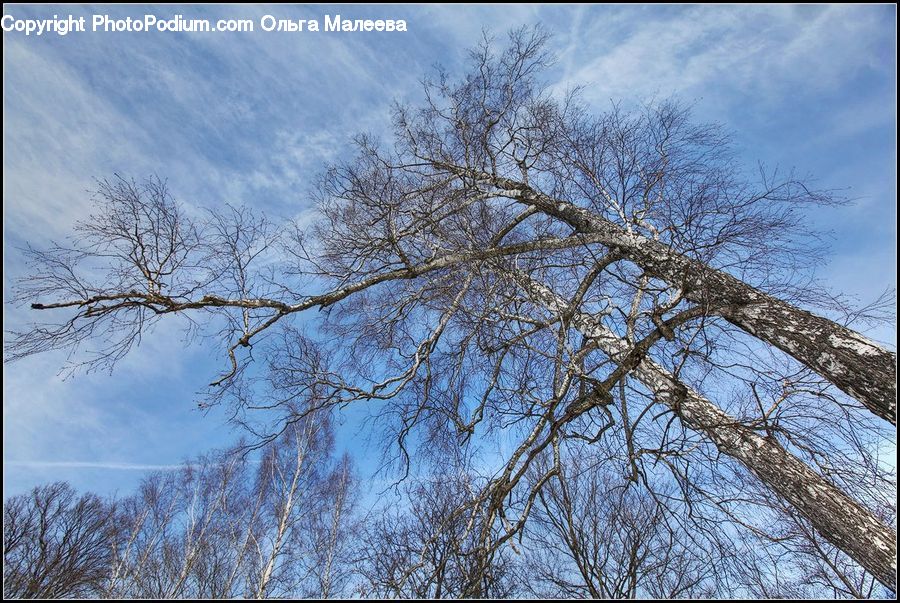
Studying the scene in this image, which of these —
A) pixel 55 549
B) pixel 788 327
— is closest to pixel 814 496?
pixel 788 327

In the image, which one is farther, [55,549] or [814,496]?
[55,549]

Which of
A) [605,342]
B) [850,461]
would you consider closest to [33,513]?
[605,342]

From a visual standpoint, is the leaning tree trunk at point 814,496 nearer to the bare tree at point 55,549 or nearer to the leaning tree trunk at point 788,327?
the leaning tree trunk at point 788,327

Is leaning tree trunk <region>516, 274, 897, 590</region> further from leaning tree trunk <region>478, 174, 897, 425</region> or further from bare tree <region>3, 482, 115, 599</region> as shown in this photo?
bare tree <region>3, 482, 115, 599</region>

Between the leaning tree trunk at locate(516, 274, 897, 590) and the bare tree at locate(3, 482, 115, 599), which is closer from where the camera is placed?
the leaning tree trunk at locate(516, 274, 897, 590)

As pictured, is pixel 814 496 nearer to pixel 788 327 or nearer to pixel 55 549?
pixel 788 327

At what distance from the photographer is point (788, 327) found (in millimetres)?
3418

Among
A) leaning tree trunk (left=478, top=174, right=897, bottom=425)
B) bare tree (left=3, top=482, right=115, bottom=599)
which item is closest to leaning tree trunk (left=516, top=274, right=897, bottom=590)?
leaning tree trunk (left=478, top=174, right=897, bottom=425)

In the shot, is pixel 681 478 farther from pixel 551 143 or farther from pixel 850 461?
pixel 551 143

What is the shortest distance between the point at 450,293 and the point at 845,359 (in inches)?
125

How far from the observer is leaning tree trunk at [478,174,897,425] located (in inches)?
113

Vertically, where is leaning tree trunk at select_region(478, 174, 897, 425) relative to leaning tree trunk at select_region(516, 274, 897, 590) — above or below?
above

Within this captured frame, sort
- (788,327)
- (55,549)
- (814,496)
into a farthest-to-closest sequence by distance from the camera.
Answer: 1. (55,549)
2. (788,327)
3. (814,496)

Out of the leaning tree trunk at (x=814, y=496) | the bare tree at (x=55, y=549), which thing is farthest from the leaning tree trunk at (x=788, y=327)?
the bare tree at (x=55, y=549)
